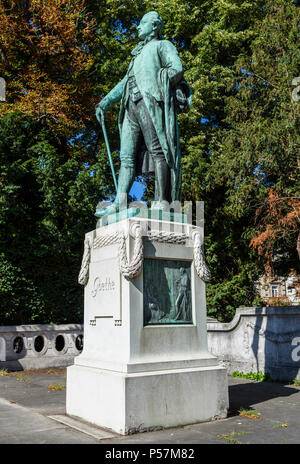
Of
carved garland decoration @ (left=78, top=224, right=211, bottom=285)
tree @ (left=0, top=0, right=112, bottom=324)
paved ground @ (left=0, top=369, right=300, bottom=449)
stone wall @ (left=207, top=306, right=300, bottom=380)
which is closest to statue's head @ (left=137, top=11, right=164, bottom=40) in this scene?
carved garland decoration @ (left=78, top=224, right=211, bottom=285)

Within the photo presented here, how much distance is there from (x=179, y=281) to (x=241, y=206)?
9.10m

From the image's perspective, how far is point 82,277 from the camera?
266 inches

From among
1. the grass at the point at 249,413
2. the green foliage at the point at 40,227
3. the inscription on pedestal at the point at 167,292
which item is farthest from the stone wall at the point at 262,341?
the green foliage at the point at 40,227

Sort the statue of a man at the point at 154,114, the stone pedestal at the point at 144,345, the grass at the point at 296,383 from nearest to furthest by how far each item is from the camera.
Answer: the stone pedestal at the point at 144,345 → the statue of a man at the point at 154,114 → the grass at the point at 296,383

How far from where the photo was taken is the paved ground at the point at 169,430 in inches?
195

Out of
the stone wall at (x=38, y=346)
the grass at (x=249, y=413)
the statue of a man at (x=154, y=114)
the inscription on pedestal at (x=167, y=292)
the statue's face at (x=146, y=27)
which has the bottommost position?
the grass at (x=249, y=413)

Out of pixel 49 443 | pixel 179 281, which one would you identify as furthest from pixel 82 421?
pixel 179 281

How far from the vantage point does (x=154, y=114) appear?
6.79 meters

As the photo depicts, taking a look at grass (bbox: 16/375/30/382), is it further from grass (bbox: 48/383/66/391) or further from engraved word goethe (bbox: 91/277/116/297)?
engraved word goethe (bbox: 91/277/116/297)

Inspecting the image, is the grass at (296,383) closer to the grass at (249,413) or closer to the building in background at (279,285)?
the grass at (249,413)

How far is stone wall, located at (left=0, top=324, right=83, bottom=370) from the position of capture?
12195 millimetres

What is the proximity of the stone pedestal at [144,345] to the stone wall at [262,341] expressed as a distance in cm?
416

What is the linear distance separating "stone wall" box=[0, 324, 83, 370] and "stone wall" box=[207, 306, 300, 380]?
13.4ft

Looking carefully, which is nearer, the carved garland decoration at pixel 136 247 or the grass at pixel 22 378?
the carved garland decoration at pixel 136 247
